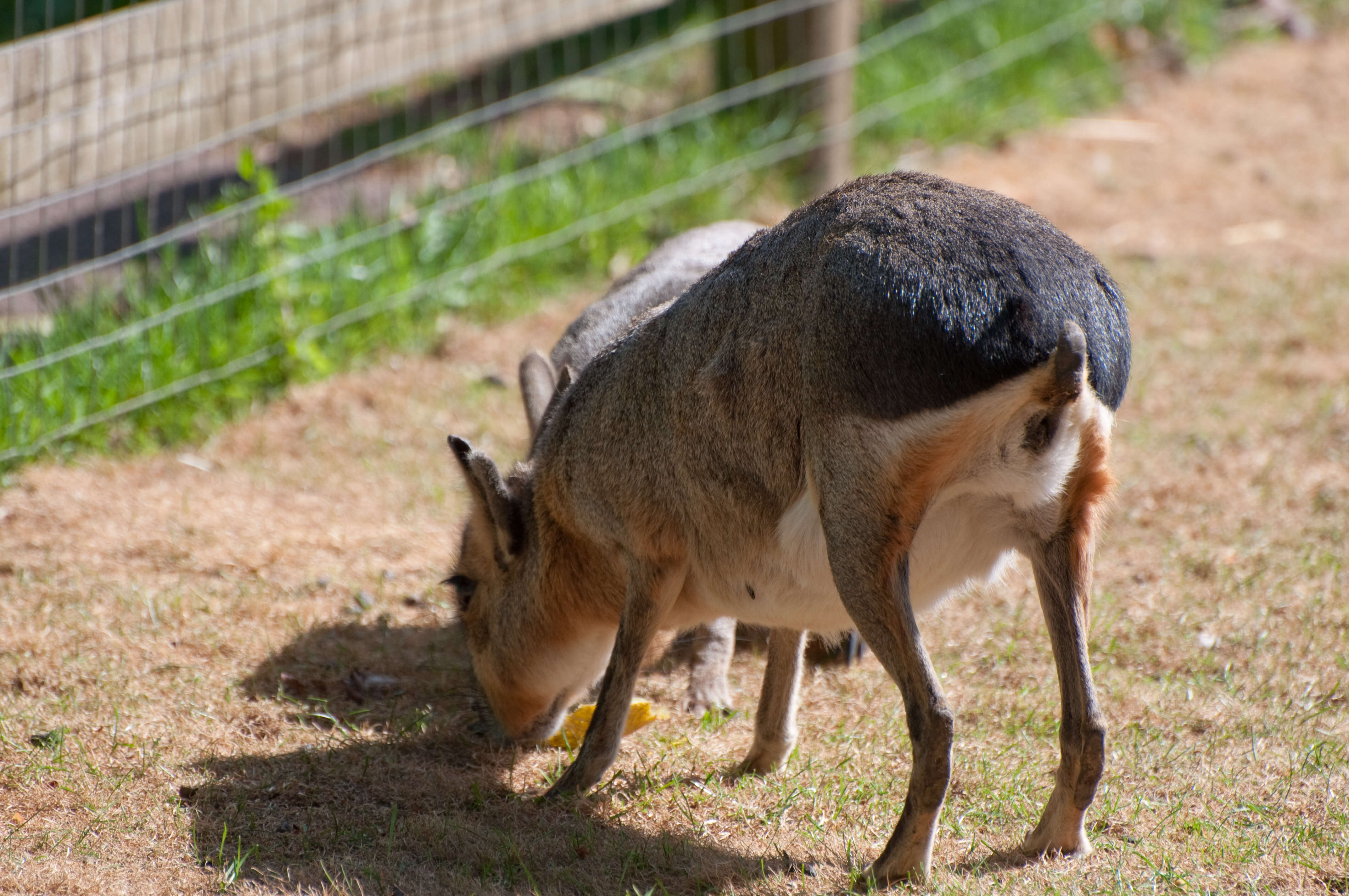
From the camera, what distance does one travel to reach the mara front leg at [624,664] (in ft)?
11.4

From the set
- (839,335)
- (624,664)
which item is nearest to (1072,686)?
(839,335)

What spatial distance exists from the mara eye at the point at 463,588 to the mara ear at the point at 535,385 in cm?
51

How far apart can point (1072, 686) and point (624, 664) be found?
3.62ft

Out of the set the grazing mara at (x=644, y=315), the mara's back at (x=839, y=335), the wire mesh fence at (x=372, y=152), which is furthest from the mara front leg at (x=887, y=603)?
the wire mesh fence at (x=372, y=152)

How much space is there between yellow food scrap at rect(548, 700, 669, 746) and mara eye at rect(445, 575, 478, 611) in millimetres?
Answer: 458

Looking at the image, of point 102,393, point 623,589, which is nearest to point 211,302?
point 102,393

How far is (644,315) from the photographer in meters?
3.86

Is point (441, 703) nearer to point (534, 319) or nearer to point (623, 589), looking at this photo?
point (623, 589)

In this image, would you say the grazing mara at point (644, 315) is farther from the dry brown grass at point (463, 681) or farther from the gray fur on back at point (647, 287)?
the dry brown grass at point (463, 681)

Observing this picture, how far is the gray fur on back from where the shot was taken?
455 centimetres

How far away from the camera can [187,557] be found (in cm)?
471

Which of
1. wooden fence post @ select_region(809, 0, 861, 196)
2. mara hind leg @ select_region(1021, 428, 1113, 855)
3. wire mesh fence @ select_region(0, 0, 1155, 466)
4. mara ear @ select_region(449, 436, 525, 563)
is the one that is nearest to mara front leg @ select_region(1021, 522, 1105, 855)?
mara hind leg @ select_region(1021, 428, 1113, 855)

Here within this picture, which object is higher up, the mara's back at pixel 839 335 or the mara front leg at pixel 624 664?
the mara's back at pixel 839 335

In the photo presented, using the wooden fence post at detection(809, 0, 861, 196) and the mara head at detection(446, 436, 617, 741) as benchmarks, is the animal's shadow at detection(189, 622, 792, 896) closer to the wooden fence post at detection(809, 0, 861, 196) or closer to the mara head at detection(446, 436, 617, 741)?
the mara head at detection(446, 436, 617, 741)
